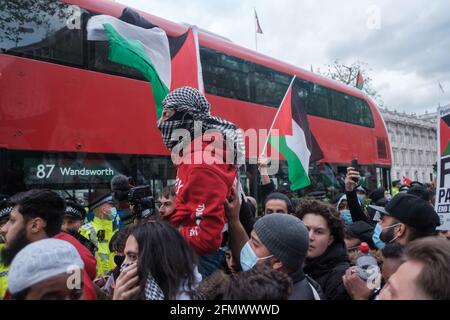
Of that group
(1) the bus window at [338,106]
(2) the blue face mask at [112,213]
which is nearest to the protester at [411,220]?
(2) the blue face mask at [112,213]

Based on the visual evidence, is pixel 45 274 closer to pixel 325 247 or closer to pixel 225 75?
pixel 325 247

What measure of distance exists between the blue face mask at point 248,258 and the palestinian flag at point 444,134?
83.9 inches

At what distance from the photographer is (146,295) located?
165 centimetres

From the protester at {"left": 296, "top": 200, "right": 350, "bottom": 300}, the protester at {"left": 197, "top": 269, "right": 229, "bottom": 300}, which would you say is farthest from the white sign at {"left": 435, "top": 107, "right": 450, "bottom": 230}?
the protester at {"left": 197, "top": 269, "right": 229, "bottom": 300}

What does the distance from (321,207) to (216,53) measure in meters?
4.95

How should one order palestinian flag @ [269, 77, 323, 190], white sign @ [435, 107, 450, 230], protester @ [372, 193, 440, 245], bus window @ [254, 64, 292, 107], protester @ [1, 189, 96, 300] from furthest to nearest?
bus window @ [254, 64, 292, 107]
palestinian flag @ [269, 77, 323, 190]
white sign @ [435, 107, 450, 230]
protester @ [372, 193, 440, 245]
protester @ [1, 189, 96, 300]

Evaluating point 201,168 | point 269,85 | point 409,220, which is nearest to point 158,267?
point 201,168

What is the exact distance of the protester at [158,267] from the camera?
5.45 ft

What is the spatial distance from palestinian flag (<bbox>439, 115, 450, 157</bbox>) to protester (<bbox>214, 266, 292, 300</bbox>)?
94.3 inches

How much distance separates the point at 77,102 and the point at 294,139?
2.98m

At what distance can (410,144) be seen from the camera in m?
46.4

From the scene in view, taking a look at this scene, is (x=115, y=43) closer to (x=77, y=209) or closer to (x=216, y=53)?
(x=77, y=209)

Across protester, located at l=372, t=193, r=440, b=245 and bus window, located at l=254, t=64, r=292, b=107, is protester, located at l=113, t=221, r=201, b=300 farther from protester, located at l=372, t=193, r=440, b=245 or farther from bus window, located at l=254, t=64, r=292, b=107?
bus window, located at l=254, t=64, r=292, b=107

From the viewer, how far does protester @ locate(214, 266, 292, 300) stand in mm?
1523
